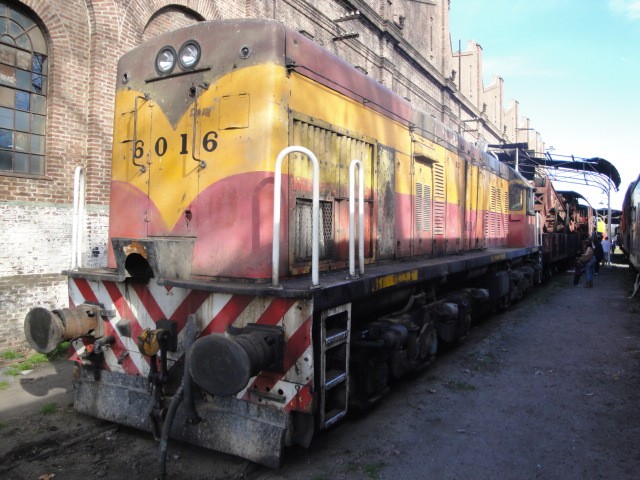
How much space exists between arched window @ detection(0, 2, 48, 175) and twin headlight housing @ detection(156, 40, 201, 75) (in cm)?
398

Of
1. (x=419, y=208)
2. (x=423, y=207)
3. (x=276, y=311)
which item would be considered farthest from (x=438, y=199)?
(x=276, y=311)

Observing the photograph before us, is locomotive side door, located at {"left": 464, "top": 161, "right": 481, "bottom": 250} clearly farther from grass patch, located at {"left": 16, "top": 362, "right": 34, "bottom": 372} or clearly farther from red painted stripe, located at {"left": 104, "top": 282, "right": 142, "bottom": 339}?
grass patch, located at {"left": 16, "top": 362, "right": 34, "bottom": 372}

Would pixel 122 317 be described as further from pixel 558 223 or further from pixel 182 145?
pixel 558 223

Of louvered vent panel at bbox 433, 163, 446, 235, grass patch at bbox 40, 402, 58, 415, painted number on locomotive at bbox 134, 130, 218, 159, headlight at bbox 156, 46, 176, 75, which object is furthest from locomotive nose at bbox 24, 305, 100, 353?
louvered vent panel at bbox 433, 163, 446, 235

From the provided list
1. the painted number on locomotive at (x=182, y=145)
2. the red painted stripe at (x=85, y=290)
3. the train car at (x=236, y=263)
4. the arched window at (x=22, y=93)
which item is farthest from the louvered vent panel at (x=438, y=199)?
the arched window at (x=22, y=93)

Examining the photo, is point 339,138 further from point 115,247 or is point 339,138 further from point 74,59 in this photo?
point 74,59

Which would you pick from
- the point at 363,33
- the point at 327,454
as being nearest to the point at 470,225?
the point at 327,454

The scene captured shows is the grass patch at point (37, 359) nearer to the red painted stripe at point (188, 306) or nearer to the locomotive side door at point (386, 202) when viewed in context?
the red painted stripe at point (188, 306)

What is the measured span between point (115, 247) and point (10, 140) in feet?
14.7

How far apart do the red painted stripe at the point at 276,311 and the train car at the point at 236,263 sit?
0.01 m

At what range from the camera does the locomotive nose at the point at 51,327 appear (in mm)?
3432

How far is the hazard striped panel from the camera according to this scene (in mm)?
3070

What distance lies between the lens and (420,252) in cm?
610

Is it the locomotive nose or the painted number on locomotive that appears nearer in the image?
the locomotive nose
